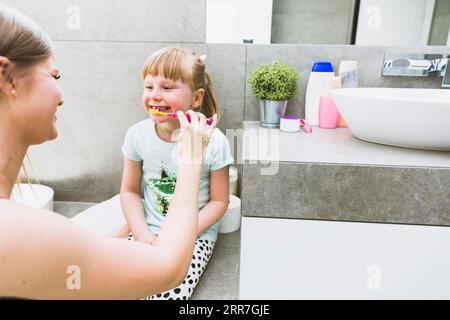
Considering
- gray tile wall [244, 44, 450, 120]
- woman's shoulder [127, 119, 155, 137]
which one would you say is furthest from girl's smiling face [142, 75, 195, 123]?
gray tile wall [244, 44, 450, 120]

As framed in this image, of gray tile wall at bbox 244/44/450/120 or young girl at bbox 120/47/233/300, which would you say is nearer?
young girl at bbox 120/47/233/300

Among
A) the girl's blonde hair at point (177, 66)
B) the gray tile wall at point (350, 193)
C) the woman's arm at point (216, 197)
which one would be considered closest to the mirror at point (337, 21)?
the girl's blonde hair at point (177, 66)

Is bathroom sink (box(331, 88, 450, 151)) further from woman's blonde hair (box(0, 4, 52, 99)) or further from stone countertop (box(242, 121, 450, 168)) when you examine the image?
woman's blonde hair (box(0, 4, 52, 99))

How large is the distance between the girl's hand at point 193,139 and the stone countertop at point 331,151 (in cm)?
14

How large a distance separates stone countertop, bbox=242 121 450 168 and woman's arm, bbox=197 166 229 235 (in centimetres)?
16

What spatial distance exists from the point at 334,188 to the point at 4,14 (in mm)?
724

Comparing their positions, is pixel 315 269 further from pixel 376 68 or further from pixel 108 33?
pixel 108 33

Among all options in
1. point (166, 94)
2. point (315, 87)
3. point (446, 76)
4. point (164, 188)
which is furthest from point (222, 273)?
point (446, 76)

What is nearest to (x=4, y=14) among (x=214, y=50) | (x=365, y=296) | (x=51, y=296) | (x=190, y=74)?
(x=51, y=296)

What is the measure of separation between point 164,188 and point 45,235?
0.71m

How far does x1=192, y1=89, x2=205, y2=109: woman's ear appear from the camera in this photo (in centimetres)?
109

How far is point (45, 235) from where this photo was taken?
43 centimetres

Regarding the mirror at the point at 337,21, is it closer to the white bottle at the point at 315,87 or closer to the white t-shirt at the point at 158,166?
the white bottle at the point at 315,87

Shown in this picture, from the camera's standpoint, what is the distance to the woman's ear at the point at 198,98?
3.58ft
